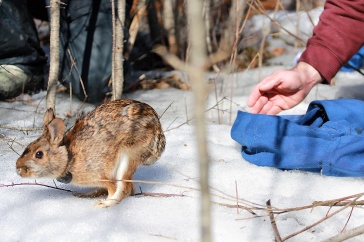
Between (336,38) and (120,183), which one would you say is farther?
(336,38)

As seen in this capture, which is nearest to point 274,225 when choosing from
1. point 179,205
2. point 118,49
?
point 179,205

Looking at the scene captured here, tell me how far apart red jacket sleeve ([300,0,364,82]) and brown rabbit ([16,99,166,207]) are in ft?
5.23

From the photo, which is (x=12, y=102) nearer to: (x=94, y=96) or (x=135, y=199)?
(x=94, y=96)

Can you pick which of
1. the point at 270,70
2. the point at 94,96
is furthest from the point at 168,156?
the point at 270,70

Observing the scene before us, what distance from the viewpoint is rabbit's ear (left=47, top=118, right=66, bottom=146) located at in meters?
2.63

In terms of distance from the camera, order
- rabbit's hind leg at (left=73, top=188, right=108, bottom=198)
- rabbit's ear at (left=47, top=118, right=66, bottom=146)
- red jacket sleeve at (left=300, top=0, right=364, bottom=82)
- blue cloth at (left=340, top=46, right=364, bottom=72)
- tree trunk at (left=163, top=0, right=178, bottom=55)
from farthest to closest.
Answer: tree trunk at (left=163, top=0, right=178, bottom=55) < blue cloth at (left=340, top=46, right=364, bottom=72) < red jacket sleeve at (left=300, top=0, right=364, bottom=82) < rabbit's hind leg at (left=73, top=188, right=108, bottom=198) < rabbit's ear at (left=47, top=118, right=66, bottom=146)

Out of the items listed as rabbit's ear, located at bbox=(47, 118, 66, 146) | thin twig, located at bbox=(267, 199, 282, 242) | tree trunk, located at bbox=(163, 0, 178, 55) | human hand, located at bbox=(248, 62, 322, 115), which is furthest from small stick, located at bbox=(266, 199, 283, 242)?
tree trunk, located at bbox=(163, 0, 178, 55)

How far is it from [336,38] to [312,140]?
920 millimetres

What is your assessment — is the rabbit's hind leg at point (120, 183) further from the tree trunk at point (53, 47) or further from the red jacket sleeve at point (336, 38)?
the red jacket sleeve at point (336, 38)

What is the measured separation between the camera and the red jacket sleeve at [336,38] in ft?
12.6

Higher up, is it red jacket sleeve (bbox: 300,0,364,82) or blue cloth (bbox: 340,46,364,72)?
red jacket sleeve (bbox: 300,0,364,82)

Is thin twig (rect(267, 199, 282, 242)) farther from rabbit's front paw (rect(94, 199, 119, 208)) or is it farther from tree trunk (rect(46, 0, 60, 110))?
tree trunk (rect(46, 0, 60, 110))

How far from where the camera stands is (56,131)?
2654 mm

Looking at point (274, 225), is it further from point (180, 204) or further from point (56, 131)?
point (56, 131)
